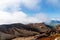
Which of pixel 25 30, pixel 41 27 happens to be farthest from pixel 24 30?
pixel 41 27

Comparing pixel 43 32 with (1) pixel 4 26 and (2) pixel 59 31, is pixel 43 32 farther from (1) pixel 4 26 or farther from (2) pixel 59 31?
(1) pixel 4 26

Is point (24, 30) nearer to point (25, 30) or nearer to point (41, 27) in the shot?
point (25, 30)

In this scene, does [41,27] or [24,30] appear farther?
[41,27]

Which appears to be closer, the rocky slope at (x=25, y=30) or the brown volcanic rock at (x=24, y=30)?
the rocky slope at (x=25, y=30)

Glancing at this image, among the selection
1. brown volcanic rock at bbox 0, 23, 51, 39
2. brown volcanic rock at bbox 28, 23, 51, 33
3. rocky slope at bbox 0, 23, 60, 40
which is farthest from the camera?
brown volcanic rock at bbox 28, 23, 51, 33

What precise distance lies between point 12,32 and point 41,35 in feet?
3.79

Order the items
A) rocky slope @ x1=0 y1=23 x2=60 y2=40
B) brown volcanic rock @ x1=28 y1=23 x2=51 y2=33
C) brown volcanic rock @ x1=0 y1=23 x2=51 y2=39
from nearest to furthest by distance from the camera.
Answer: rocky slope @ x1=0 y1=23 x2=60 y2=40, brown volcanic rock @ x1=0 y1=23 x2=51 y2=39, brown volcanic rock @ x1=28 y1=23 x2=51 y2=33

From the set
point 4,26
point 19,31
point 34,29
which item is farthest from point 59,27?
point 4,26

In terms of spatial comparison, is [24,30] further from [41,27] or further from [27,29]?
[41,27]

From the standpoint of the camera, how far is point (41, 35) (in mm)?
9219

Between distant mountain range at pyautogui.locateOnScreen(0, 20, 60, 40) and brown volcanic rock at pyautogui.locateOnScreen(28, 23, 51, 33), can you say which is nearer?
distant mountain range at pyautogui.locateOnScreen(0, 20, 60, 40)

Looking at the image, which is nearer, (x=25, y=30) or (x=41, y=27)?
(x=25, y=30)

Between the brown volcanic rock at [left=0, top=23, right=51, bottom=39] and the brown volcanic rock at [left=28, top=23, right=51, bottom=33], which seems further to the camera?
the brown volcanic rock at [left=28, top=23, right=51, bottom=33]

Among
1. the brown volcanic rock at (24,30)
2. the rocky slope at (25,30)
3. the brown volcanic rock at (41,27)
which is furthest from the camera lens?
the brown volcanic rock at (41,27)
